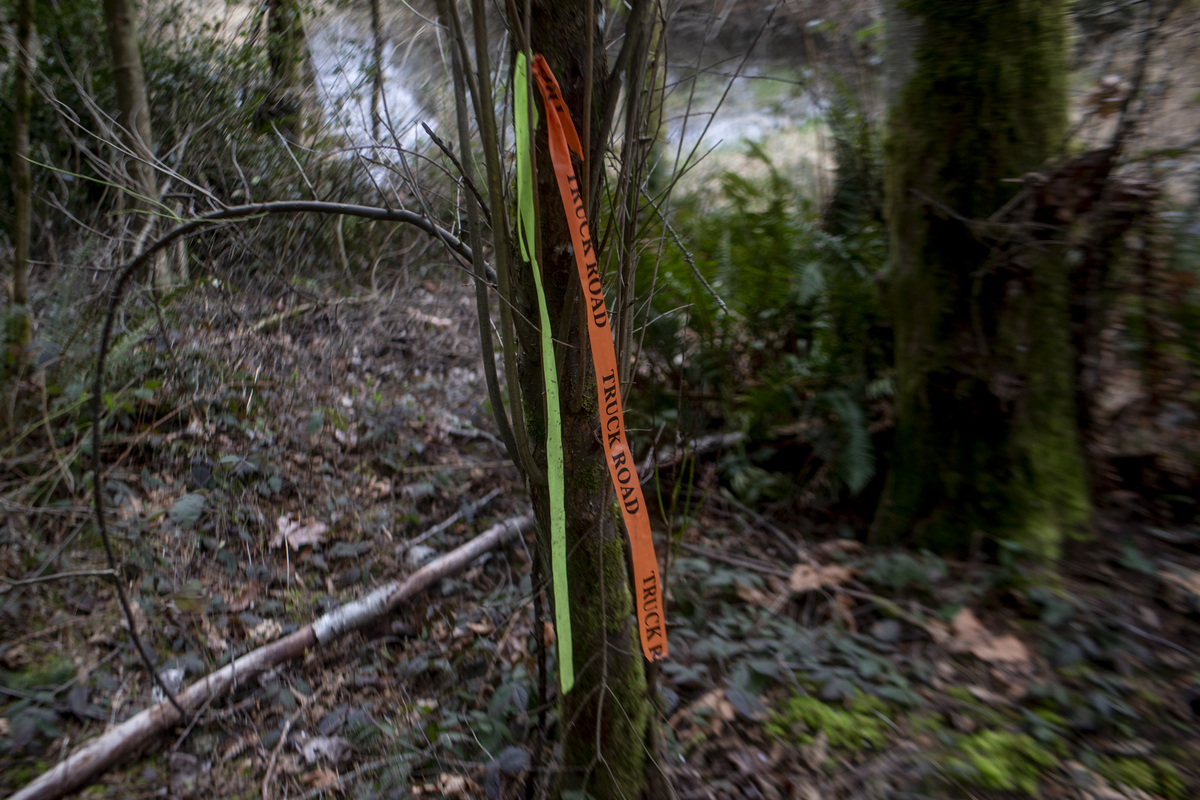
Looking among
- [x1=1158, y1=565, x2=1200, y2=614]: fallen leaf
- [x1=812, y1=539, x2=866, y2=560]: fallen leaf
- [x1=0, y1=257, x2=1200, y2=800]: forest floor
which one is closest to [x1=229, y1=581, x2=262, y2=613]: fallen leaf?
[x1=0, y1=257, x2=1200, y2=800]: forest floor

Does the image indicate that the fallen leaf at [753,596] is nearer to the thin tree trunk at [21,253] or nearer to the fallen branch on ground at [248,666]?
the fallen branch on ground at [248,666]

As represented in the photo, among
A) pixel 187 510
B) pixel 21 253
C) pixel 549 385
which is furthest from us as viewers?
pixel 21 253

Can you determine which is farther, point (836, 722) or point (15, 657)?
point (15, 657)

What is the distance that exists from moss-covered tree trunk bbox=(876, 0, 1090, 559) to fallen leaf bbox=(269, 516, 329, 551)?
305 cm

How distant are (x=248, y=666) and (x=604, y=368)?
2.28 meters

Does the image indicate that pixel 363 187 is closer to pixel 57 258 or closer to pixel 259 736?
pixel 57 258

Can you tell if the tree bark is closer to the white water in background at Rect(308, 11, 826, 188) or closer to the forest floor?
the forest floor

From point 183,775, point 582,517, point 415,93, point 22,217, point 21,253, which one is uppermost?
point 415,93

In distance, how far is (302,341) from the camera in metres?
4.67

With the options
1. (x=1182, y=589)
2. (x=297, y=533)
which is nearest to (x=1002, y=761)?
(x=1182, y=589)

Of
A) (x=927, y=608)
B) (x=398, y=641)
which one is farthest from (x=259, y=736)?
(x=927, y=608)

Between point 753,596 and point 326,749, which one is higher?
point 753,596

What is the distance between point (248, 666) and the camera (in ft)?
8.85

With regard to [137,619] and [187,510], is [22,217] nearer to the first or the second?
[187,510]
